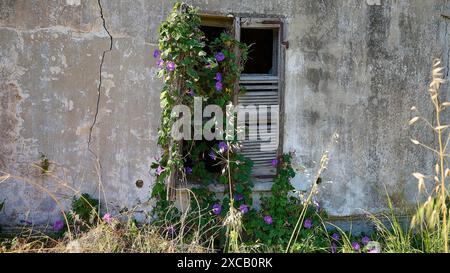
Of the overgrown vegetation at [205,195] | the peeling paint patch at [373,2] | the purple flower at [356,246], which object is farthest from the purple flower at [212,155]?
the peeling paint patch at [373,2]

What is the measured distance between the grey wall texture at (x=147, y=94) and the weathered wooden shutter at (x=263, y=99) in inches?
4.2

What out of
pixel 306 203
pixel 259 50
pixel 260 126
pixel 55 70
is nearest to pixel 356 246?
pixel 306 203

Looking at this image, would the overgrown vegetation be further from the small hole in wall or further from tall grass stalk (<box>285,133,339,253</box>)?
the small hole in wall

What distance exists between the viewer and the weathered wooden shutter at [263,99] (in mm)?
5031

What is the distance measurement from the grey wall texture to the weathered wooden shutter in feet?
0.35

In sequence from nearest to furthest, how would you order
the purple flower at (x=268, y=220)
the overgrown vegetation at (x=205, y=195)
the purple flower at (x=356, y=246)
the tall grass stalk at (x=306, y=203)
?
the tall grass stalk at (x=306, y=203)
the overgrown vegetation at (x=205, y=195)
the purple flower at (x=356, y=246)
the purple flower at (x=268, y=220)

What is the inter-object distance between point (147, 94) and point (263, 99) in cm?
119

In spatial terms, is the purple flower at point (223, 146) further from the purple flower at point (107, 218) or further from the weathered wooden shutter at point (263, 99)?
the purple flower at point (107, 218)

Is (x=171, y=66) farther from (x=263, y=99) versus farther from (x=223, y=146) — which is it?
(x=263, y=99)

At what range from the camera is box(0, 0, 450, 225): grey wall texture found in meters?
4.69

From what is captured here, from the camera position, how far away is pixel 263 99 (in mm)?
5074

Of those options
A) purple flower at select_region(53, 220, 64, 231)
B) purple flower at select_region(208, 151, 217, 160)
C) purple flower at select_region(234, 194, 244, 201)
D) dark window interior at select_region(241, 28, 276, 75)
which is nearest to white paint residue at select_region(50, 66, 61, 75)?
purple flower at select_region(53, 220, 64, 231)
